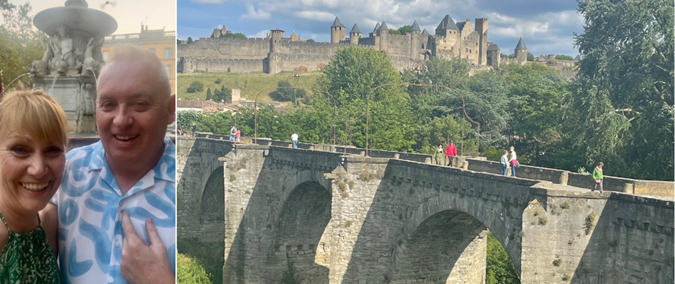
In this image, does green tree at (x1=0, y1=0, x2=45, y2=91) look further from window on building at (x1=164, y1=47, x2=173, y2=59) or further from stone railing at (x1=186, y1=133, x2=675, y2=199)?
stone railing at (x1=186, y1=133, x2=675, y2=199)

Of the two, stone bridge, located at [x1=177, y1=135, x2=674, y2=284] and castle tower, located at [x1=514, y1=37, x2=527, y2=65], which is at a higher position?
castle tower, located at [x1=514, y1=37, x2=527, y2=65]

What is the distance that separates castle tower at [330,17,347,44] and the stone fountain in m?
96.5

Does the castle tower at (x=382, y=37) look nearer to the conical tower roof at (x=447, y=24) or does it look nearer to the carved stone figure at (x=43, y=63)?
the conical tower roof at (x=447, y=24)

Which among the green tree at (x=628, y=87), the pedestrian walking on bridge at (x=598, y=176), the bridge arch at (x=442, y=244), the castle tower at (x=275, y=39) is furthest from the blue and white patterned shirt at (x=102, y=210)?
the castle tower at (x=275, y=39)

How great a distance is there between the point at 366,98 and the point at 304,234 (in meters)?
28.9

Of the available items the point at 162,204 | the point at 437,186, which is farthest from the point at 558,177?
the point at 162,204

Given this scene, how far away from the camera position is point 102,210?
4434mm

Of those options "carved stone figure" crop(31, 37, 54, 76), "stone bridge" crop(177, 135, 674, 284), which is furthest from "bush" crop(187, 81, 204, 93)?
"carved stone figure" crop(31, 37, 54, 76)

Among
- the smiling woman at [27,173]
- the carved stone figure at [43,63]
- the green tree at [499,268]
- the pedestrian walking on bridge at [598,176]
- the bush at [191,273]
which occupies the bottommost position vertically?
the bush at [191,273]

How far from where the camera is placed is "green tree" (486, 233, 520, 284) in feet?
73.9

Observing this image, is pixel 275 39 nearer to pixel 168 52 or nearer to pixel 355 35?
pixel 355 35

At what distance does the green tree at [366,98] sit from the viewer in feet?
132

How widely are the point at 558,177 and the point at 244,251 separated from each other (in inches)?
553

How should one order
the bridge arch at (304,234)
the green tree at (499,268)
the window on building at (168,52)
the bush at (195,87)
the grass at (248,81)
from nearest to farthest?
1. the window on building at (168,52)
2. the green tree at (499,268)
3. the bridge arch at (304,234)
4. the grass at (248,81)
5. the bush at (195,87)
